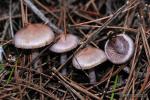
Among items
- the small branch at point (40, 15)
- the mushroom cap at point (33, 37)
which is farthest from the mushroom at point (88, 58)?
the small branch at point (40, 15)

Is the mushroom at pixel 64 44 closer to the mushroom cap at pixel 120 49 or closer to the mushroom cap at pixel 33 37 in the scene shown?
the mushroom cap at pixel 33 37

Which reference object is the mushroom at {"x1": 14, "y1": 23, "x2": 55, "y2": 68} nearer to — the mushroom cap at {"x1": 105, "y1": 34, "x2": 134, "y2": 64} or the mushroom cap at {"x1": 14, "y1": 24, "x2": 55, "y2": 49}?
the mushroom cap at {"x1": 14, "y1": 24, "x2": 55, "y2": 49}

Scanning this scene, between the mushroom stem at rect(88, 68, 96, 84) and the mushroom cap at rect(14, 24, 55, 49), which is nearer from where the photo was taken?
the mushroom cap at rect(14, 24, 55, 49)

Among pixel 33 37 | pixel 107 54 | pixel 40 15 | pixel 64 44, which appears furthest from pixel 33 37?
pixel 107 54

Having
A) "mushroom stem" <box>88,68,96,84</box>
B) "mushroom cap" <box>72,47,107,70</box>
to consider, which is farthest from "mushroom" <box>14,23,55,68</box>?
"mushroom stem" <box>88,68,96,84</box>

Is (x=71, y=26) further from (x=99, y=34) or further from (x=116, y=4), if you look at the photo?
(x=116, y=4)

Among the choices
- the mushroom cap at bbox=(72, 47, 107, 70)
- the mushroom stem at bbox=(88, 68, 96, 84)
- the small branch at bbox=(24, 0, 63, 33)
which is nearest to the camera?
the mushroom cap at bbox=(72, 47, 107, 70)

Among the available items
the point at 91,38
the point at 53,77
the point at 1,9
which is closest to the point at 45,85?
the point at 53,77

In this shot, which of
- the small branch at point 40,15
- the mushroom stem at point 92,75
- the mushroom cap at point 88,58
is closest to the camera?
the mushroom cap at point 88,58
